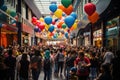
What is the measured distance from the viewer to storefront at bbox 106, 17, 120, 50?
18031 mm

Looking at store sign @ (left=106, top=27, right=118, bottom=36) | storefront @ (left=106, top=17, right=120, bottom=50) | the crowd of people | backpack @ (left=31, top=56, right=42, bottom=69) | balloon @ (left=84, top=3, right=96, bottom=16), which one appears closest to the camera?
the crowd of people

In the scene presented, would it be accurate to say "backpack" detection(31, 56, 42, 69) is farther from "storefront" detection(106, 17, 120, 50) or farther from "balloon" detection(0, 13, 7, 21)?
"balloon" detection(0, 13, 7, 21)

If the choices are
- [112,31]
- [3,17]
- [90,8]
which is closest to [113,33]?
[112,31]

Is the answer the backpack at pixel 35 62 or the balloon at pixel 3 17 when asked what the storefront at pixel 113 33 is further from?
the balloon at pixel 3 17

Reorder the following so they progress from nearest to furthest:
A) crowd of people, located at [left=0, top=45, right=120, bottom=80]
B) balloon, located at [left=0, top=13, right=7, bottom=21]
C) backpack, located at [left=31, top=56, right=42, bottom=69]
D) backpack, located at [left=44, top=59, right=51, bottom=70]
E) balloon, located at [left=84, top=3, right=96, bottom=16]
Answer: crowd of people, located at [left=0, top=45, right=120, bottom=80], backpack, located at [left=31, top=56, right=42, bottom=69], backpack, located at [left=44, top=59, right=51, bottom=70], balloon, located at [left=84, top=3, right=96, bottom=16], balloon, located at [left=0, top=13, right=7, bottom=21]

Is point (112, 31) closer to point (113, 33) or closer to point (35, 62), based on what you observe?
point (113, 33)

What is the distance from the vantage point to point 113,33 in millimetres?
19188

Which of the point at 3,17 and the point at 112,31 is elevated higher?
the point at 3,17

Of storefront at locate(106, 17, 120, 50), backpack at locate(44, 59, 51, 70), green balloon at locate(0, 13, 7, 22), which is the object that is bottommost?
backpack at locate(44, 59, 51, 70)

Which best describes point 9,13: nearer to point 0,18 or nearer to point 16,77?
point 0,18

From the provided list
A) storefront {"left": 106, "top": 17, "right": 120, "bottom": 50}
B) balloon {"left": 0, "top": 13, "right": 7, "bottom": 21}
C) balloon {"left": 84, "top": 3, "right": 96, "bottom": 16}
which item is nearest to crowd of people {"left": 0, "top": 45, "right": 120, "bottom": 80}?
balloon {"left": 84, "top": 3, "right": 96, "bottom": 16}

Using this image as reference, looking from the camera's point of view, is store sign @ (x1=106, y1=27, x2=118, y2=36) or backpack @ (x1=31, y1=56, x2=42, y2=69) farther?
store sign @ (x1=106, y1=27, x2=118, y2=36)

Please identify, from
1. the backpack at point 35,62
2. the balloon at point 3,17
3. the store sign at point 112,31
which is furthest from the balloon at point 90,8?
the balloon at point 3,17

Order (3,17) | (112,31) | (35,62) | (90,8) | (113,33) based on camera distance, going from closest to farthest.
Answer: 1. (35,62)
2. (90,8)
3. (113,33)
4. (112,31)
5. (3,17)
